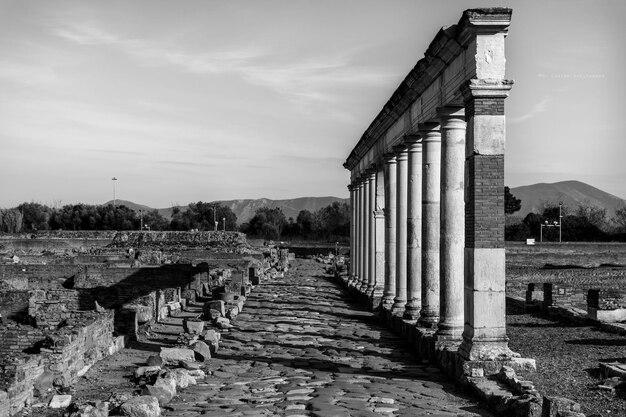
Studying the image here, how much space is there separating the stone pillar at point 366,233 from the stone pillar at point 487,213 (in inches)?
548

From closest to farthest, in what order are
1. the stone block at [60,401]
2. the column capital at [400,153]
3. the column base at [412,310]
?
the stone block at [60,401] → the column base at [412,310] → the column capital at [400,153]

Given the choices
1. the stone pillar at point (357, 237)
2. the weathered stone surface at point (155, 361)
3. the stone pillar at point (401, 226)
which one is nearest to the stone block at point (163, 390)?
the weathered stone surface at point (155, 361)

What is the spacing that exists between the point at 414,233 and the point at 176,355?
19.5ft

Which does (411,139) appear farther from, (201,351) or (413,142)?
(201,351)

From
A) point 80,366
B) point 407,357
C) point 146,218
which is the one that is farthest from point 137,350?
point 146,218

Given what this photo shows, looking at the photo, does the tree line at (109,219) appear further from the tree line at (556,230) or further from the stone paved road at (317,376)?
the stone paved road at (317,376)

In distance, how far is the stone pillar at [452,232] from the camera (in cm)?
1248

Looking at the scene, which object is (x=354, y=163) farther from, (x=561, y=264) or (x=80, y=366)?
(x=561, y=264)

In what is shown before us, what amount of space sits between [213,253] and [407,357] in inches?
1594

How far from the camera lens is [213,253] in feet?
174

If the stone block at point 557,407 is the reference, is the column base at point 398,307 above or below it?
above

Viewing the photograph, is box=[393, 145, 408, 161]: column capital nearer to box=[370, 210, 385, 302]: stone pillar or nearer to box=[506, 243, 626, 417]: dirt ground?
box=[506, 243, 626, 417]: dirt ground

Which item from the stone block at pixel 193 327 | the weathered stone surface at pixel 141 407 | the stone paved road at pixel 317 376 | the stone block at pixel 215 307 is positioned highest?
the stone block at pixel 215 307

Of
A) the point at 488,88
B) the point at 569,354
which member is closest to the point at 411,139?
the point at 569,354
